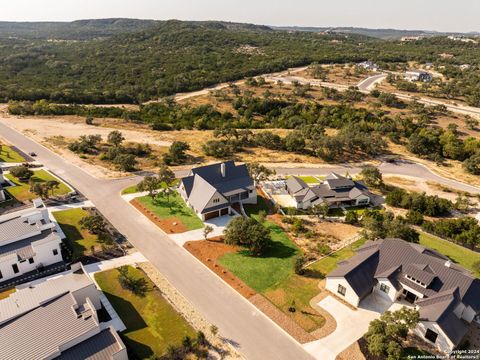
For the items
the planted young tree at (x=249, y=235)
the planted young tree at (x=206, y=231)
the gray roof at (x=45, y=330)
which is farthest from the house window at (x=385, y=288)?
the gray roof at (x=45, y=330)

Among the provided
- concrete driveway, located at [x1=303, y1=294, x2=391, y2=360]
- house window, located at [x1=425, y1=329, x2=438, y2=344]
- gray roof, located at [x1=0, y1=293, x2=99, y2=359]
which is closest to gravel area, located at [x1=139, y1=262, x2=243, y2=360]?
concrete driveway, located at [x1=303, y1=294, x2=391, y2=360]

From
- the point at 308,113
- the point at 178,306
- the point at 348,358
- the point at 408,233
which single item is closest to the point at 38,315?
the point at 178,306

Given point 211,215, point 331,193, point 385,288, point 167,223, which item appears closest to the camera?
point 385,288

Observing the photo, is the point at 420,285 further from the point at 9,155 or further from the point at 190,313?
the point at 9,155

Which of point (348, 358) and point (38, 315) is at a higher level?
point (38, 315)

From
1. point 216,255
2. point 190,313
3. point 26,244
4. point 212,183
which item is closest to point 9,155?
point 26,244

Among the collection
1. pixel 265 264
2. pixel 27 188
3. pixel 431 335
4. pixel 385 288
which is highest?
pixel 27 188

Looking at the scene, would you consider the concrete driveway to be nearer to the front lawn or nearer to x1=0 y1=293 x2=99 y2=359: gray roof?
the front lawn

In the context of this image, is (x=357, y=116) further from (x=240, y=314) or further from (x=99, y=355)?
(x=99, y=355)
